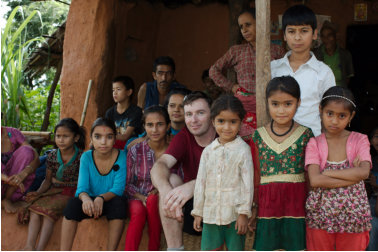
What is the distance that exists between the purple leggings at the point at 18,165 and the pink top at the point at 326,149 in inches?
99.0

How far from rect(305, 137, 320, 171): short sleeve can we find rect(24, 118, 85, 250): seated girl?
6.87 feet

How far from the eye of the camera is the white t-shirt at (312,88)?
2893 millimetres

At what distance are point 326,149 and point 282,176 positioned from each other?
30 centimetres

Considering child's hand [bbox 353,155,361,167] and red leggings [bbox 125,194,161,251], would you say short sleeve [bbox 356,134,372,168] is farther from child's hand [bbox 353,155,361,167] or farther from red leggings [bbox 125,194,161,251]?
red leggings [bbox 125,194,161,251]

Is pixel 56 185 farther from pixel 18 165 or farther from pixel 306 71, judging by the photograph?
pixel 306 71

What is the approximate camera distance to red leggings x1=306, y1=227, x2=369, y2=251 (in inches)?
96.3

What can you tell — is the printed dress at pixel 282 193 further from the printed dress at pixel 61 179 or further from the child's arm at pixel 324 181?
the printed dress at pixel 61 179

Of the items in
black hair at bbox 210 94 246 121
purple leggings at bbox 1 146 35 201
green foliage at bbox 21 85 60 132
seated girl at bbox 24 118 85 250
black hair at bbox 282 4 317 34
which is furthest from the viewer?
green foliage at bbox 21 85 60 132

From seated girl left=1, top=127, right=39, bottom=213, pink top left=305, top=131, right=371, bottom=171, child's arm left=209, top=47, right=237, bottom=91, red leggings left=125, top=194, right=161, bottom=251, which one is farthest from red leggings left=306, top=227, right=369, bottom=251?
seated girl left=1, top=127, right=39, bottom=213

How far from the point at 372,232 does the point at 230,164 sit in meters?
1.40

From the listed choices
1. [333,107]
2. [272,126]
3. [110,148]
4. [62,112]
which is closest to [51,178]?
[110,148]

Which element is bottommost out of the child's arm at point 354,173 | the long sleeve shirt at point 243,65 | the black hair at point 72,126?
the child's arm at point 354,173

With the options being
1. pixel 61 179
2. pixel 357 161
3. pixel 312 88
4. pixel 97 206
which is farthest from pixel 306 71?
pixel 61 179

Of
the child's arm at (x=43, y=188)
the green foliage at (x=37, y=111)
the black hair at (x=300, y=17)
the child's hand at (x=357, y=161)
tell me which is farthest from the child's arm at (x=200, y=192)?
the green foliage at (x=37, y=111)
